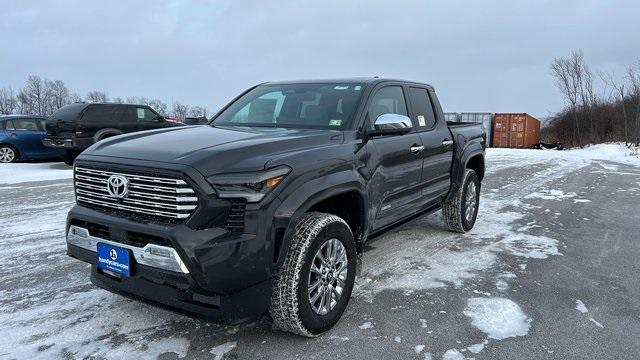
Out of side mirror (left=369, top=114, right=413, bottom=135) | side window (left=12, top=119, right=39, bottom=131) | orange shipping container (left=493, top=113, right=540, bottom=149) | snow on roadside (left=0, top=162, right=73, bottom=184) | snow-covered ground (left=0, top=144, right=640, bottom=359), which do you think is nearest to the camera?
snow-covered ground (left=0, top=144, right=640, bottom=359)

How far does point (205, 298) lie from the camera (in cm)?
276

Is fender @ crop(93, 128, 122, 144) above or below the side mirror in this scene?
below

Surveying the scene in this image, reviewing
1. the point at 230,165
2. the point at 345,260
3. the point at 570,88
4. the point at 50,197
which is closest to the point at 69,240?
the point at 230,165

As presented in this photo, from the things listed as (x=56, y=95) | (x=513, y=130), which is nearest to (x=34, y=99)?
(x=56, y=95)

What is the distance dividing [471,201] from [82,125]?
10.2 metres

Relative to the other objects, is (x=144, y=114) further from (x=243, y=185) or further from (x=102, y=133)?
(x=243, y=185)

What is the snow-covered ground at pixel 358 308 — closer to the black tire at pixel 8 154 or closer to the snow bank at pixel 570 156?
the black tire at pixel 8 154

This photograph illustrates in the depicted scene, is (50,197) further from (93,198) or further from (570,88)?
(570,88)

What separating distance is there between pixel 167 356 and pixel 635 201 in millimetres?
9119

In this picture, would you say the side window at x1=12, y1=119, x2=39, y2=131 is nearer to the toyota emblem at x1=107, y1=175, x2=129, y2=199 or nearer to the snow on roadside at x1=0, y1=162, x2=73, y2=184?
the snow on roadside at x1=0, y1=162, x2=73, y2=184

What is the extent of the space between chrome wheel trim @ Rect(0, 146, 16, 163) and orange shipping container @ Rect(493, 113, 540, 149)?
32.3m

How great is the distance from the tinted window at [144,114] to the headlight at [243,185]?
12.2 meters

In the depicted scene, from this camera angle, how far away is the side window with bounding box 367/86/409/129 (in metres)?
4.14

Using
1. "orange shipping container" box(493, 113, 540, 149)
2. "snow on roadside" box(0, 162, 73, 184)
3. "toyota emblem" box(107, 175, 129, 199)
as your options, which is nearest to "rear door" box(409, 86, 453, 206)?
"toyota emblem" box(107, 175, 129, 199)
